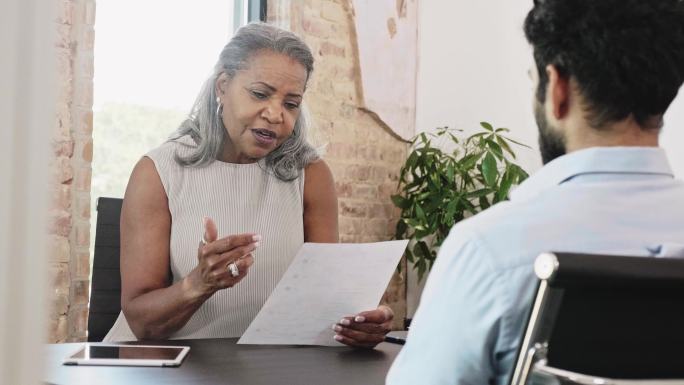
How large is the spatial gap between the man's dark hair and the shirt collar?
42 millimetres

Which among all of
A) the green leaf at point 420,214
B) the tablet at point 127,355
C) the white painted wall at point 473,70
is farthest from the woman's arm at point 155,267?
the white painted wall at point 473,70

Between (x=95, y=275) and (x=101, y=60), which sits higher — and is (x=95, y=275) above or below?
below

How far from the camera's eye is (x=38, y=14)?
0.55 meters

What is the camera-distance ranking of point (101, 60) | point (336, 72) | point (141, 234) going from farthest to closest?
point (336, 72)
point (101, 60)
point (141, 234)

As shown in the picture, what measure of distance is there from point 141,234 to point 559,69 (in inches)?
60.6

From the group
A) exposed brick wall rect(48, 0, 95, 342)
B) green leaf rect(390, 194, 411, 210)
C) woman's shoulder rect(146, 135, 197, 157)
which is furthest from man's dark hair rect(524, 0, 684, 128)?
green leaf rect(390, 194, 411, 210)

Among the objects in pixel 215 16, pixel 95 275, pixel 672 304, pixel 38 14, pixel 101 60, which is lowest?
pixel 95 275

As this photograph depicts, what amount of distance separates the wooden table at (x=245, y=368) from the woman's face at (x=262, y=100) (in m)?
0.67

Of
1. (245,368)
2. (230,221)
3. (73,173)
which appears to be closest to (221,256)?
(245,368)

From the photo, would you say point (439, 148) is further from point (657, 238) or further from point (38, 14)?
point (38, 14)

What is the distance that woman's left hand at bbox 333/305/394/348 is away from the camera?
2184 millimetres

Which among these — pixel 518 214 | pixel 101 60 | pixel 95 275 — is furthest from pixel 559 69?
pixel 101 60

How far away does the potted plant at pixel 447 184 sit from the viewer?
16.3ft

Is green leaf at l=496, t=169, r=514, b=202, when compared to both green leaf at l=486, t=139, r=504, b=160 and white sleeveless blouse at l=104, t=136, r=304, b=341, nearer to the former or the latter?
green leaf at l=486, t=139, r=504, b=160
